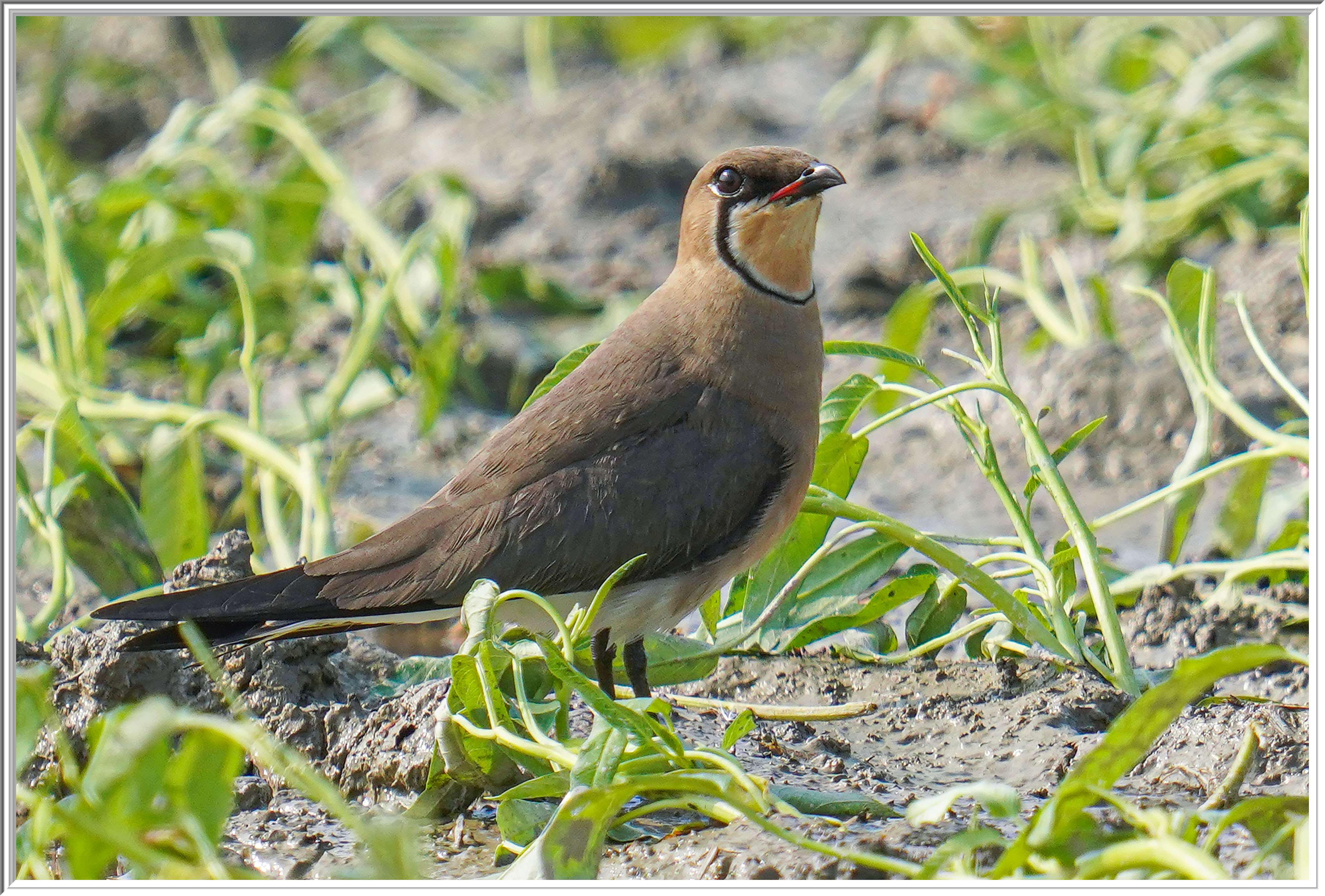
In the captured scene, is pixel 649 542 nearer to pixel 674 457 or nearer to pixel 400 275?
pixel 674 457

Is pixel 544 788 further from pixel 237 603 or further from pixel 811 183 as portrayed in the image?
pixel 811 183

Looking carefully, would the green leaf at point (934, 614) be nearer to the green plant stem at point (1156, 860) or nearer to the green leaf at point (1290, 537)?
the green leaf at point (1290, 537)

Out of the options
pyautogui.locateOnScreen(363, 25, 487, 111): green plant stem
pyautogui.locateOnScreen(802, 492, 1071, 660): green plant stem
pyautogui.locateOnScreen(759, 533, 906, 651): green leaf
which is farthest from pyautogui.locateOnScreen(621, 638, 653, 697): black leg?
pyautogui.locateOnScreen(363, 25, 487, 111): green plant stem

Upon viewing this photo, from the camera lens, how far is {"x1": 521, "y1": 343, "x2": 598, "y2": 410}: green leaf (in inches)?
144

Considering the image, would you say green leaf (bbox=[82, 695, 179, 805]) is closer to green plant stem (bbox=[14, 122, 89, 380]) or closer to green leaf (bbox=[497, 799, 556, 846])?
green leaf (bbox=[497, 799, 556, 846])

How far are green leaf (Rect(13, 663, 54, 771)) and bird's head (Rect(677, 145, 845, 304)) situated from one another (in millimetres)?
1954

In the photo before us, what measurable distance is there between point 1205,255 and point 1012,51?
6.04 feet

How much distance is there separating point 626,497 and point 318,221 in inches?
116

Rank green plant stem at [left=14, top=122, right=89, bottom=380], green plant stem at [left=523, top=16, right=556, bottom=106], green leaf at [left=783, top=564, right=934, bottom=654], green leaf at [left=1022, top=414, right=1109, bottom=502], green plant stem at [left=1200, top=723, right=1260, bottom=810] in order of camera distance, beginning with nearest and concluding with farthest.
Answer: green plant stem at [left=1200, top=723, right=1260, bottom=810] < green leaf at [left=1022, top=414, right=1109, bottom=502] < green leaf at [left=783, top=564, right=934, bottom=654] < green plant stem at [left=14, top=122, right=89, bottom=380] < green plant stem at [left=523, top=16, right=556, bottom=106]

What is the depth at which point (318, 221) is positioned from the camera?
583 cm

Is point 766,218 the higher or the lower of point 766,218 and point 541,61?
the lower

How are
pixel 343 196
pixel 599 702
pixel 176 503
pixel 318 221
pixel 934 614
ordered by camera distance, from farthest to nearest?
pixel 318 221 → pixel 343 196 → pixel 176 503 → pixel 934 614 → pixel 599 702

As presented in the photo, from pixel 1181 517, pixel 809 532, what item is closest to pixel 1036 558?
pixel 809 532

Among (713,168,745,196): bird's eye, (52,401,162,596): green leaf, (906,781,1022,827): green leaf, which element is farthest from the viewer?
(52,401,162,596): green leaf
